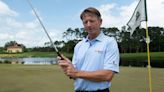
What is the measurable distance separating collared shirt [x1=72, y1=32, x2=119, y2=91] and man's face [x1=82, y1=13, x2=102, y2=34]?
4.1 inches

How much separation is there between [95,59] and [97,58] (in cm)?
2

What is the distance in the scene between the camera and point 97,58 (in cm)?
322

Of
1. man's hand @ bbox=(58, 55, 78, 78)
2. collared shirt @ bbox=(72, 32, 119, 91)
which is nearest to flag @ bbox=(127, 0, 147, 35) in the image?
collared shirt @ bbox=(72, 32, 119, 91)

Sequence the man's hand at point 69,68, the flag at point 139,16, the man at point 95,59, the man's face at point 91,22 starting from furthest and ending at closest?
the flag at point 139,16 → the man's face at point 91,22 → the man at point 95,59 → the man's hand at point 69,68

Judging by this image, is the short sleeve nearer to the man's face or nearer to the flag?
the man's face

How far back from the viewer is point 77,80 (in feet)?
11.1

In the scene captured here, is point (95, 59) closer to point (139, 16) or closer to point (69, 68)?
point (69, 68)

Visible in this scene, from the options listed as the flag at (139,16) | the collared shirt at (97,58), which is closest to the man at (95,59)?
the collared shirt at (97,58)

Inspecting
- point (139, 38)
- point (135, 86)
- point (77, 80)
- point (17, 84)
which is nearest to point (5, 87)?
point (17, 84)

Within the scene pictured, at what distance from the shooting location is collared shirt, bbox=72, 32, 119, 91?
3203 mm

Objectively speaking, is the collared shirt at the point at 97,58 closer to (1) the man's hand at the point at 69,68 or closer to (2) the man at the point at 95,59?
(2) the man at the point at 95,59

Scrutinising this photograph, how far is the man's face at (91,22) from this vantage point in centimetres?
321

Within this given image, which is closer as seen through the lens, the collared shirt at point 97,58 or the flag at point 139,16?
→ the collared shirt at point 97,58

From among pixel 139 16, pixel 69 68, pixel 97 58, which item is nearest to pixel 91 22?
pixel 97 58
